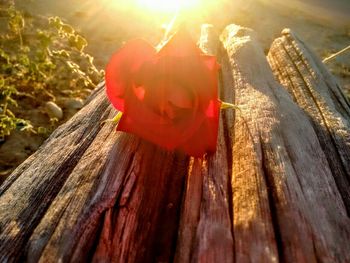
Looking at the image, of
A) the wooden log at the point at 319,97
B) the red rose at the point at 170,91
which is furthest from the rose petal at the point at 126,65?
the wooden log at the point at 319,97

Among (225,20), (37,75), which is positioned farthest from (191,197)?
(225,20)

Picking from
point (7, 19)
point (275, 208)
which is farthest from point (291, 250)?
→ point (7, 19)

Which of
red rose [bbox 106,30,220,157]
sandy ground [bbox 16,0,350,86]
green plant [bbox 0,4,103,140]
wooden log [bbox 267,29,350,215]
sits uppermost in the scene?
red rose [bbox 106,30,220,157]

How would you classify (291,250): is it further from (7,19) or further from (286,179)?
(7,19)

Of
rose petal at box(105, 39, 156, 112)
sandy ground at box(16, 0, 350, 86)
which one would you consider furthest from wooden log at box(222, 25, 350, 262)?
sandy ground at box(16, 0, 350, 86)

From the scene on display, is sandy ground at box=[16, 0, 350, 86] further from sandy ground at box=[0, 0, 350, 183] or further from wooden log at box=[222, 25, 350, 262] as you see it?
wooden log at box=[222, 25, 350, 262]
